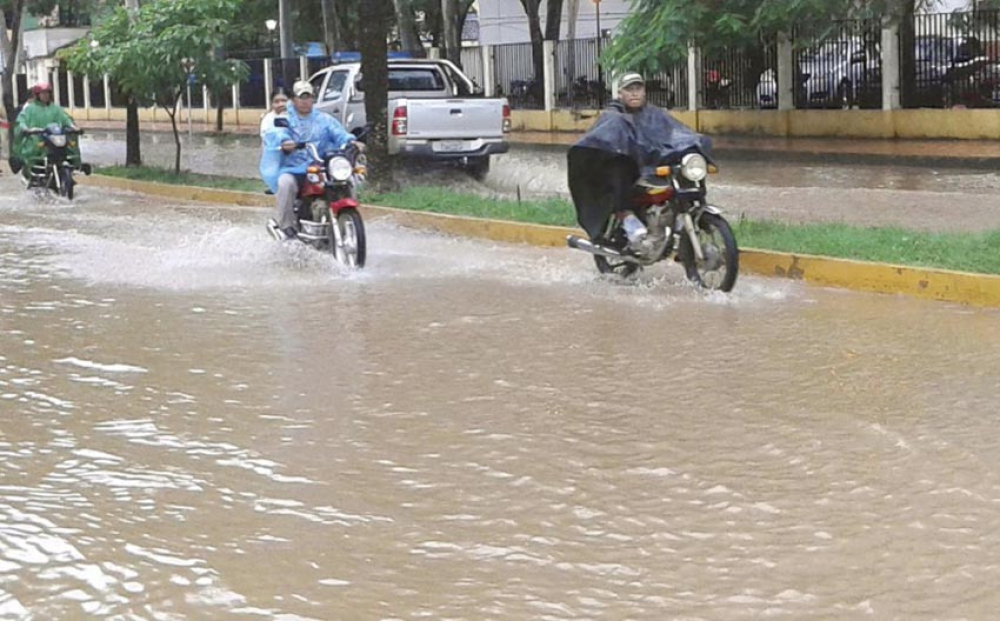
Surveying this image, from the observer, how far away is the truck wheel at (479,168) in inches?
870

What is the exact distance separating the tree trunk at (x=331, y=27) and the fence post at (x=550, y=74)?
25.5 ft

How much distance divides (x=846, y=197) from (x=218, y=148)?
20949 millimetres

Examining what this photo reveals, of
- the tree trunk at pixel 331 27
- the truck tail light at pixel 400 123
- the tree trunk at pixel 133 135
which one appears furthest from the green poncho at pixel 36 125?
the tree trunk at pixel 331 27

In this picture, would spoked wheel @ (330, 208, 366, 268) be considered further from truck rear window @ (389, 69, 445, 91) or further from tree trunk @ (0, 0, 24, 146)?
tree trunk @ (0, 0, 24, 146)

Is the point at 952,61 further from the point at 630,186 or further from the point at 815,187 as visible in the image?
the point at 630,186

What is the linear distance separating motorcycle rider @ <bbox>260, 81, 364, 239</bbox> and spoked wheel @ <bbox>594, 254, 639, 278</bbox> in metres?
2.55

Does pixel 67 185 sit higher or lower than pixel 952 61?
lower

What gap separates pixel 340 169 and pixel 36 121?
9.67 metres

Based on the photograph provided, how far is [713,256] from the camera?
10.7m

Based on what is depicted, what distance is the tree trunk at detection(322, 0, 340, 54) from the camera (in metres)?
42.2

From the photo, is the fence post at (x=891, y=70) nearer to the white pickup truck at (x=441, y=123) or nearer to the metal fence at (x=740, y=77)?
the metal fence at (x=740, y=77)

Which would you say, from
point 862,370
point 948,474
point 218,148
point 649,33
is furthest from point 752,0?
point 948,474

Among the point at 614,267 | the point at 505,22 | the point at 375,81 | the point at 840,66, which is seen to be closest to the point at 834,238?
the point at 614,267

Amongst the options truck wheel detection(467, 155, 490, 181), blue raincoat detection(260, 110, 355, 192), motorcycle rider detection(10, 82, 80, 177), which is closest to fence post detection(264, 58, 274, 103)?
truck wheel detection(467, 155, 490, 181)
